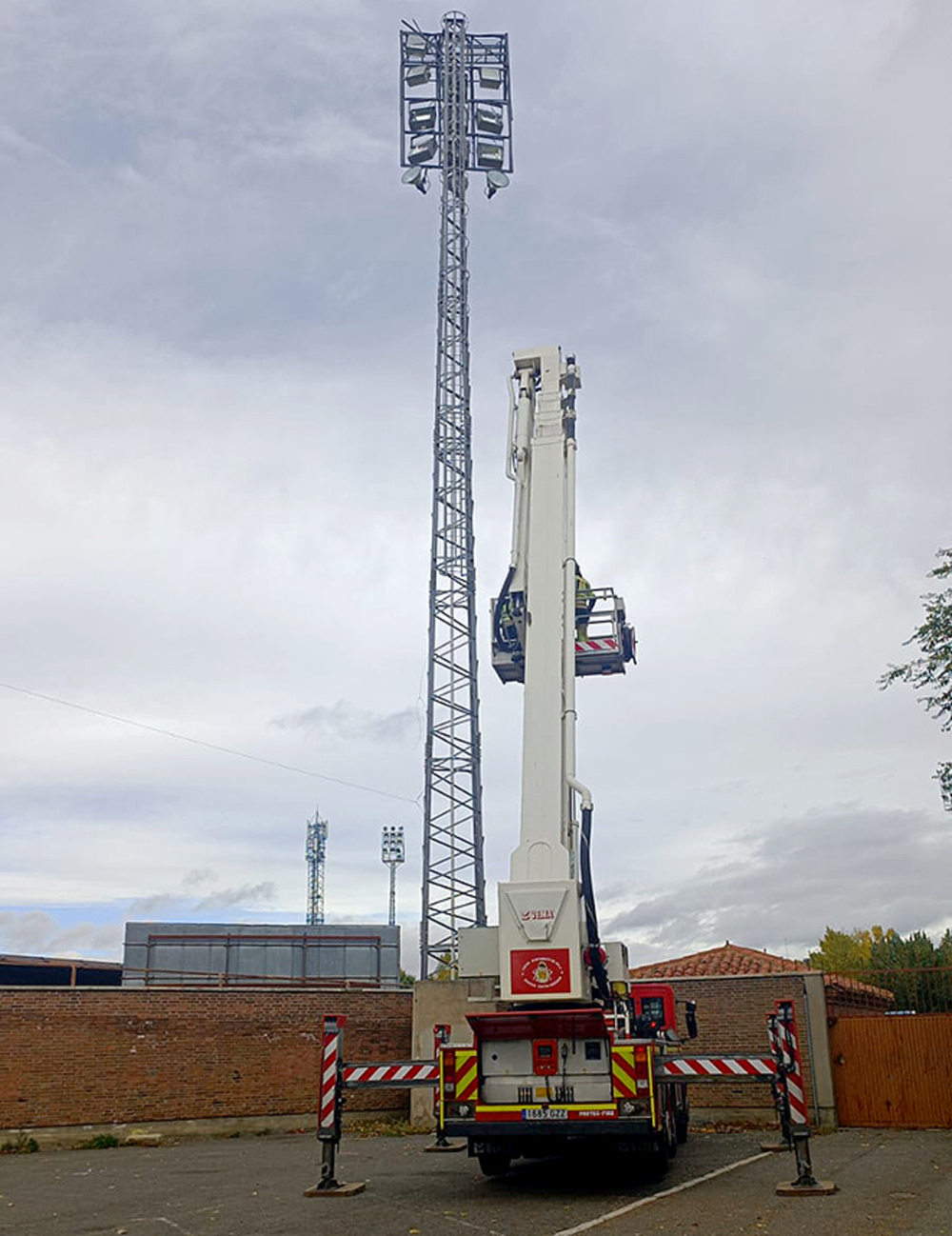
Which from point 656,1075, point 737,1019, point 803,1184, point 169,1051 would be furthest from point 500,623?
point 737,1019

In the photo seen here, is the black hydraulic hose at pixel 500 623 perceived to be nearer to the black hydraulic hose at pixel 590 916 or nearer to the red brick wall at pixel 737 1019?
the black hydraulic hose at pixel 590 916

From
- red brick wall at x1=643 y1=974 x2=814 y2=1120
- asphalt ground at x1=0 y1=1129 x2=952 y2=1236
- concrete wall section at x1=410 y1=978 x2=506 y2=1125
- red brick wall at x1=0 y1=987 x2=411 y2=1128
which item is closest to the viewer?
asphalt ground at x1=0 y1=1129 x2=952 y2=1236

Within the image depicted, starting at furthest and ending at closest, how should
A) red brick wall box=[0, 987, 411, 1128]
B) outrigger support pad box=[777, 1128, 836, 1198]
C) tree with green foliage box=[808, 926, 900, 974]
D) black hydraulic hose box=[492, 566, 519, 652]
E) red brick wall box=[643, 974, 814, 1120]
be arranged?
1. tree with green foliage box=[808, 926, 900, 974]
2. red brick wall box=[643, 974, 814, 1120]
3. red brick wall box=[0, 987, 411, 1128]
4. black hydraulic hose box=[492, 566, 519, 652]
5. outrigger support pad box=[777, 1128, 836, 1198]

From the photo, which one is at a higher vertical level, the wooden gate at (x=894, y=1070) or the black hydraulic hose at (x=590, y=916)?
the black hydraulic hose at (x=590, y=916)

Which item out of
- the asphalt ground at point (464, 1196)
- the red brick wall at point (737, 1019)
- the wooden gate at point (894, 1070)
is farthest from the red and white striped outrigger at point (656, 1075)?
the red brick wall at point (737, 1019)

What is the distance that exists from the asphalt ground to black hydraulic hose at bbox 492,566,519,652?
A: 680 centimetres

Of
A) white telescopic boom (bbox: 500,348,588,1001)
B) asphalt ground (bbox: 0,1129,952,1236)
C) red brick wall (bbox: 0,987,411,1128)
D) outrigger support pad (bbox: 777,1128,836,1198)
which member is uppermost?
white telescopic boom (bbox: 500,348,588,1001)

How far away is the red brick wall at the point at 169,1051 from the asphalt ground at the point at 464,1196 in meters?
1.58

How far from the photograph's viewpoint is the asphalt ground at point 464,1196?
10117 mm

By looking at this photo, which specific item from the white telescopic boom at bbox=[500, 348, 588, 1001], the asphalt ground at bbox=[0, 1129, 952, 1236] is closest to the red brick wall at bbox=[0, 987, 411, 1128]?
the asphalt ground at bbox=[0, 1129, 952, 1236]

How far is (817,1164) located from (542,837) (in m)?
6.13

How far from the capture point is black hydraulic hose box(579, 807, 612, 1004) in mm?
12078

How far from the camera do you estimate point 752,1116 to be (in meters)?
21.1

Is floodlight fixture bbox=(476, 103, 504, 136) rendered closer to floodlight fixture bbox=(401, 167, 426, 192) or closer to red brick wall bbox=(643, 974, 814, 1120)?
floodlight fixture bbox=(401, 167, 426, 192)
